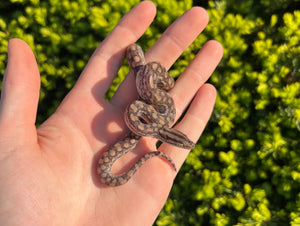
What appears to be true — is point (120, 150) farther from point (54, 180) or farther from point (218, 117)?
point (218, 117)

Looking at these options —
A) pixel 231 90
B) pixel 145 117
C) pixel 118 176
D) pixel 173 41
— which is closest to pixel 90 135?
pixel 118 176

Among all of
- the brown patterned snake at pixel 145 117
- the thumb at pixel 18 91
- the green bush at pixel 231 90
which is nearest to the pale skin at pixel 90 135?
the thumb at pixel 18 91

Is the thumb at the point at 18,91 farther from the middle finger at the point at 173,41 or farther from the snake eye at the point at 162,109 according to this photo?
the snake eye at the point at 162,109

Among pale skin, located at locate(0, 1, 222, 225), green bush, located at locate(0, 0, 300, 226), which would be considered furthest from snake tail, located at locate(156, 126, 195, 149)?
green bush, located at locate(0, 0, 300, 226)

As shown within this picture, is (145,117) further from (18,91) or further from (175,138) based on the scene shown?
(18,91)

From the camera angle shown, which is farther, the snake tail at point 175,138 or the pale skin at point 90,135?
the snake tail at point 175,138

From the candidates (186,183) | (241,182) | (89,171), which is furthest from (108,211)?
(241,182)
